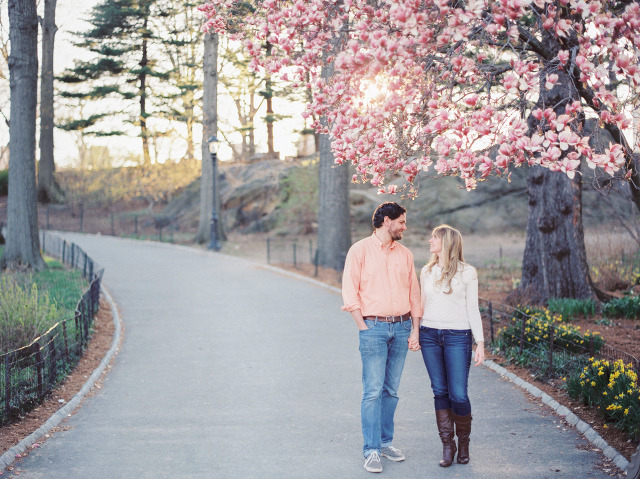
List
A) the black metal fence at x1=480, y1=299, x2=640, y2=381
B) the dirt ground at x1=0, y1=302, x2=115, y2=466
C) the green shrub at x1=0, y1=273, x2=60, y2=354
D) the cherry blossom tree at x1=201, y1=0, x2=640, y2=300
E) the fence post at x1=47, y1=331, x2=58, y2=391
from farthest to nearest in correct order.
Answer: the green shrub at x1=0, y1=273, x2=60, y2=354, the fence post at x1=47, y1=331, x2=58, y2=391, the black metal fence at x1=480, y1=299, x2=640, y2=381, the dirt ground at x1=0, y1=302, x2=115, y2=466, the cherry blossom tree at x1=201, y1=0, x2=640, y2=300

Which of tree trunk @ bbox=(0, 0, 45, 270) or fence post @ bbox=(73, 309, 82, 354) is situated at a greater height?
tree trunk @ bbox=(0, 0, 45, 270)

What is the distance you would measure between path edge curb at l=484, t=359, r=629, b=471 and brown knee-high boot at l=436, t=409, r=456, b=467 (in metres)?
1.31

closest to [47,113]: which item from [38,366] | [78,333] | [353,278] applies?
[78,333]

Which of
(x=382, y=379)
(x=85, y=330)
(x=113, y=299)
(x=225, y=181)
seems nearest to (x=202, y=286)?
(x=113, y=299)

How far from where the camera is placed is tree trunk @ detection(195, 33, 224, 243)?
94.8ft

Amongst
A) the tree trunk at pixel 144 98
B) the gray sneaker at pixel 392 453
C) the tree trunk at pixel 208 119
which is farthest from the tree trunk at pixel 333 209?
the tree trunk at pixel 144 98

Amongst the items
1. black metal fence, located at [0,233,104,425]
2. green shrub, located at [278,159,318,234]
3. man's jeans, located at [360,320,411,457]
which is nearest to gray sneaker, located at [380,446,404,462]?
man's jeans, located at [360,320,411,457]

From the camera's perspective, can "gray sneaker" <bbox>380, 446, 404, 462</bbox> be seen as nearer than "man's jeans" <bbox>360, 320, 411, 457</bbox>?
No

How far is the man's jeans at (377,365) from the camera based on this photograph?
5645 millimetres

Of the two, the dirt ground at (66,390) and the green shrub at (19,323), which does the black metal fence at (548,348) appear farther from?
the green shrub at (19,323)

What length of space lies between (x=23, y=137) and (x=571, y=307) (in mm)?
14383

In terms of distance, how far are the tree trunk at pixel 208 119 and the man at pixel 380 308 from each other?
22993 millimetres

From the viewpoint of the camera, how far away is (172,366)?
9.77 metres

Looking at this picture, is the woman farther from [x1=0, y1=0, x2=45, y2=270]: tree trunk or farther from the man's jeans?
[x1=0, y1=0, x2=45, y2=270]: tree trunk
